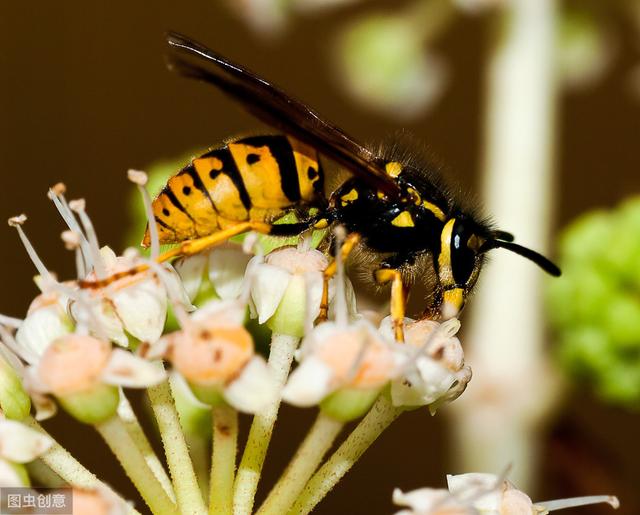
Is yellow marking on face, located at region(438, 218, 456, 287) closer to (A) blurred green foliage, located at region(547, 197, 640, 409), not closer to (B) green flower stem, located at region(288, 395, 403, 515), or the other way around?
(B) green flower stem, located at region(288, 395, 403, 515)

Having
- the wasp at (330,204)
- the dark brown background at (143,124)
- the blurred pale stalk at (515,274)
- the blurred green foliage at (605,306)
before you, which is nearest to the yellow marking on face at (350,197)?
the wasp at (330,204)

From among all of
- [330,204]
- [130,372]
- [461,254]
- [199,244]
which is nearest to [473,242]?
[461,254]

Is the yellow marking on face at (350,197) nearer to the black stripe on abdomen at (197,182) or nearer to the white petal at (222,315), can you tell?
the black stripe on abdomen at (197,182)

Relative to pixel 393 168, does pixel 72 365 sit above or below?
below

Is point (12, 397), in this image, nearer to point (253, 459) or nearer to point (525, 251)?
point (253, 459)

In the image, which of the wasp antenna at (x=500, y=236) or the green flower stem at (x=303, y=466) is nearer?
the green flower stem at (x=303, y=466)

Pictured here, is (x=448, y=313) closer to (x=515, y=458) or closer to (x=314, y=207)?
(x=314, y=207)
